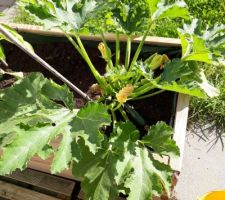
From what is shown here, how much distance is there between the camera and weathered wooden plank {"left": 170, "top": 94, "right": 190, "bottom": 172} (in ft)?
5.34

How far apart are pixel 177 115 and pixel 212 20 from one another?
0.97 metres

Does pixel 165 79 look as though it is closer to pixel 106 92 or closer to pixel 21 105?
pixel 106 92

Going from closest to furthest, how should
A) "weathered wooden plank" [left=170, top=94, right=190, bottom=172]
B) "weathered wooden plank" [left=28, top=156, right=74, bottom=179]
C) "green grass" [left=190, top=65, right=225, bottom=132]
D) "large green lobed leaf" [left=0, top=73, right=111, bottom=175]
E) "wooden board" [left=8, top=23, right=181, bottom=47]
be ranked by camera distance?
"large green lobed leaf" [left=0, top=73, right=111, bottom=175] < "weathered wooden plank" [left=170, top=94, right=190, bottom=172] < "weathered wooden plank" [left=28, top=156, right=74, bottom=179] < "wooden board" [left=8, top=23, right=181, bottom=47] < "green grass" [left=190, top=65, right=225, bottom=132]

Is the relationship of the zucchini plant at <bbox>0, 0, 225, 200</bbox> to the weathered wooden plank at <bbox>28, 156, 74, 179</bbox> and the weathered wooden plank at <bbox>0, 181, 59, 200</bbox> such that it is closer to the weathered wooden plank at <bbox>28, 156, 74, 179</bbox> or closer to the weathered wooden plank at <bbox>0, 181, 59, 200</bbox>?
the weathered wooden plank at <bbox>28, 156, 74, 179</bbox>

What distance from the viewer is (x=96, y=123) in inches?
53.9

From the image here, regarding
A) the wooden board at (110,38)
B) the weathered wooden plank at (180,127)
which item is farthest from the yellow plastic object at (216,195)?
the wooden board at (110,38)

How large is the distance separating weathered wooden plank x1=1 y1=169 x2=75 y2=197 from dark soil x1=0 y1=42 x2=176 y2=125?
1.29 feet

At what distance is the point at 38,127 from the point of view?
1369 millimetres

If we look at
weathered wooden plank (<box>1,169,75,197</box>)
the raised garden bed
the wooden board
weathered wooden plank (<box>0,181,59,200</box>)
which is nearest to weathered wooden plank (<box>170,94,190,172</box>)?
the raised garden bed

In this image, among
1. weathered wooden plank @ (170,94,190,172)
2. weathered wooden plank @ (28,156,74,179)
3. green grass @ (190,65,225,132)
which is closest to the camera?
weathered wooden plank @ (170,94,190,172)

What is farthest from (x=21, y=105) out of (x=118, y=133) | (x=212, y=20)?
(x=212, y=20)

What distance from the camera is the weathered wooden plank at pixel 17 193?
6.55 ft

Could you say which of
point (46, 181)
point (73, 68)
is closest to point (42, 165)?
point (46, 181)

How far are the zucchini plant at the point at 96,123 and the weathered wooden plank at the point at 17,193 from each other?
0.55m
